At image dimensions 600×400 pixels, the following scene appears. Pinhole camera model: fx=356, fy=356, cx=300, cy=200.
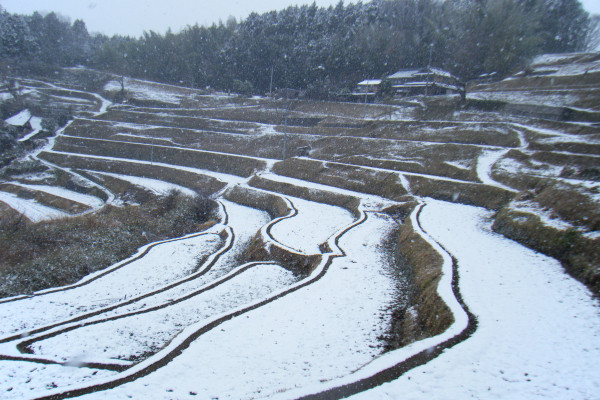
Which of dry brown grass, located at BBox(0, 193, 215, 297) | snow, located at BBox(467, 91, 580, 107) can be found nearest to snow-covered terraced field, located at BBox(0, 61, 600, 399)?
snow, located at BBox(467, 91, 580, 107)

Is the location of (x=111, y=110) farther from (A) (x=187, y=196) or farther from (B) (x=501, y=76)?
(B) (x=501, y=76)

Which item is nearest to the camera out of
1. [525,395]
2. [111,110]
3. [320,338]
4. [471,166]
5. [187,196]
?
[525,395]

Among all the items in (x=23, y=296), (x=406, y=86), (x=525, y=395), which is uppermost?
(x=406, y=86)

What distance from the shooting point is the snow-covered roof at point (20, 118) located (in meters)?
57.2

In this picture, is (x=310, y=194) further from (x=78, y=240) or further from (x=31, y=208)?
(x=31, y=208)

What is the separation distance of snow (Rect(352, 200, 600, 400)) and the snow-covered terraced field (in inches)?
1.9

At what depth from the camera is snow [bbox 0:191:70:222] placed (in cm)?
3059

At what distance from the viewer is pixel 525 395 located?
6.77m

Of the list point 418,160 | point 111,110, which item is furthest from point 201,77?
point 418,160

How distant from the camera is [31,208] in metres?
33.3

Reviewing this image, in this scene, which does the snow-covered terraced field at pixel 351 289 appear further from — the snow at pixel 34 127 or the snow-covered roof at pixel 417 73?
the snow at pixel 34 127

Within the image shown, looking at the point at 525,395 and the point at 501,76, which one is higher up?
the point at 501,76

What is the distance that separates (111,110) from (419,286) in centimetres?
7009

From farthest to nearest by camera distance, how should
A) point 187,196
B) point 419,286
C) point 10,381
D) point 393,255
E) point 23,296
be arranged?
point 187,196, point 393,255, point 23,296, point 419,286, point 10,381
